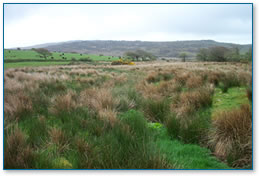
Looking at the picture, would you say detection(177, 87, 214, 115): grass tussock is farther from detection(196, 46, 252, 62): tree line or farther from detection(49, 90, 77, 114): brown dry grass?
detection(49, 90, 77, 114): brown dry grass

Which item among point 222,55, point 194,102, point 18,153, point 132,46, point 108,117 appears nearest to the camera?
point 18,153

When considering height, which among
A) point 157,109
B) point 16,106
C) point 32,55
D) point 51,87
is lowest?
point 157,109

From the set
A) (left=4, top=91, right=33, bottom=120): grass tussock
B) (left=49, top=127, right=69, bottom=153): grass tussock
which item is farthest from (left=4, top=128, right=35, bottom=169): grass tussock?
(left=4, top=91, right=33, bottom=120): grass tussock

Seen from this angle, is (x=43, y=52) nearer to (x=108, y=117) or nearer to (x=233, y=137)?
(x=108, y=117)

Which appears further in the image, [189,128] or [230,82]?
[230,82]

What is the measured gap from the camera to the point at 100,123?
121 inches

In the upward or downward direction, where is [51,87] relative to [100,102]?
upward

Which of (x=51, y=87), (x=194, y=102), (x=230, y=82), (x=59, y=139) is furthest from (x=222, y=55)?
(x=51, y=87)

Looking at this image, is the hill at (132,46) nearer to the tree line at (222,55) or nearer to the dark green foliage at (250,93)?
the tree line at (222,55)

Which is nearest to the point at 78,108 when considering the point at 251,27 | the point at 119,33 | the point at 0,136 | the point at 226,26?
the point at 0,136

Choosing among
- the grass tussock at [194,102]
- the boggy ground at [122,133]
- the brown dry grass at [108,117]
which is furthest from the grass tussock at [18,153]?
the grass tussock at [194,102]

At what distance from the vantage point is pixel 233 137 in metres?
2.54

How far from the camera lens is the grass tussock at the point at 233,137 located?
2.41 metres

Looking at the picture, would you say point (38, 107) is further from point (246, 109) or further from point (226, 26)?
point (226, 26)
